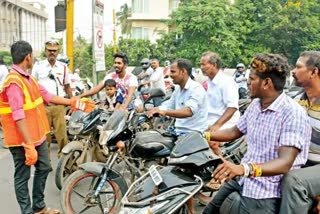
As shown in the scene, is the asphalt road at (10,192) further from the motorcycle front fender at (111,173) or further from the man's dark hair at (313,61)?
the man's dark hair at (313,61)

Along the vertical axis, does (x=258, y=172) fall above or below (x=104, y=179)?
above

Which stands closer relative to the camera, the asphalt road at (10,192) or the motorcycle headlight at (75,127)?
the asphalt road at (10,192)

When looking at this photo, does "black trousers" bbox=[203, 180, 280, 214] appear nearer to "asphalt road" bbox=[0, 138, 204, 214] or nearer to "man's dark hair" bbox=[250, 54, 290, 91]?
"man's dark hair" bbox=[250, 54, 290, 91]

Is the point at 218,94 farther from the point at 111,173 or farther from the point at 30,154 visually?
the point at 30,154

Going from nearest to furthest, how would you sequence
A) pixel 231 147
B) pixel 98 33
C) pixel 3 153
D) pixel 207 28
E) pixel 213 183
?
pixel 213 183, pixel 231 147, pixel 3 153, pixel 98 33, pixel 207 28

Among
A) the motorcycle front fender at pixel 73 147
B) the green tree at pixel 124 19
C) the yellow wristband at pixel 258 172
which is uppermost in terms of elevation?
the green tree at pixel 124 19

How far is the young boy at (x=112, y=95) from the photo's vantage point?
588 centimetres

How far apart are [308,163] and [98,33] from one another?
22.6 ft

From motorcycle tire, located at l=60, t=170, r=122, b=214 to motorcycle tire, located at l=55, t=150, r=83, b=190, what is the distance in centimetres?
87

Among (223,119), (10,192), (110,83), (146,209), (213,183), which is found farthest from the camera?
(110,83)

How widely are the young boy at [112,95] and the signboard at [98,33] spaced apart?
3.01 meters

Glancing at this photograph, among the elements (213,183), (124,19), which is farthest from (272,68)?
(124,19)

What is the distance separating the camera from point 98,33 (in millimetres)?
8938

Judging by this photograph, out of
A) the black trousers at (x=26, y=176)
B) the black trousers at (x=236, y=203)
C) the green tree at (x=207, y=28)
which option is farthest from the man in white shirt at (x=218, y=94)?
the green tree at (x=207, y=28)
